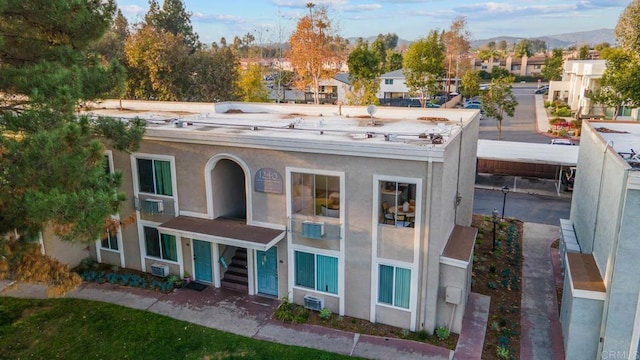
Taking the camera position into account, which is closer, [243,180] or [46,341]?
[46,341]

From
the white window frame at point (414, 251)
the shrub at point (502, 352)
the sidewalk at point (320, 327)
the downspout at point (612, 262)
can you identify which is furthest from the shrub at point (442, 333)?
the downspout at point (612, 262)

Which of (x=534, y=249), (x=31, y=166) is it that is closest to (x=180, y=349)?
(x=31, y=166)

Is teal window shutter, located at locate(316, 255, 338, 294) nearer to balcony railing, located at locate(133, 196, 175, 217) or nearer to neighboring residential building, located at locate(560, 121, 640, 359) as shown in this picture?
balcony railing, located at locate(133, 196, 175, 217)

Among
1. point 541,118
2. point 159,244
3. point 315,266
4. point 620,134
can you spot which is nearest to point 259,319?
point 315,266

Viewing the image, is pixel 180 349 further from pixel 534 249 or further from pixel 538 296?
pixel 534 249

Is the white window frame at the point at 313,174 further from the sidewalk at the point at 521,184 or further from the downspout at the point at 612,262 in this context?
the sidewalk at the point at 521,184

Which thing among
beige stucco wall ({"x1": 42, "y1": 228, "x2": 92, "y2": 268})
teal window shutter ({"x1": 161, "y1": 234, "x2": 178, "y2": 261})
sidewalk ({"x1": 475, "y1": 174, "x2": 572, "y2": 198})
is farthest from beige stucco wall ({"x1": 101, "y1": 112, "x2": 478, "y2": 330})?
sidewalk ({"x1": 475, "y1": 174, "x2": 572, "y2": 198})
